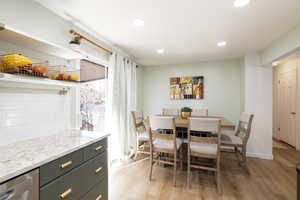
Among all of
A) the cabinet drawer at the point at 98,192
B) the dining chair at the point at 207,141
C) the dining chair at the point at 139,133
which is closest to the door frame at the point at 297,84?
the dining chair at the point at 207,141

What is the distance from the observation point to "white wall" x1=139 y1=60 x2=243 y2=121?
11.9 ft

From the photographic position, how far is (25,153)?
1.02m

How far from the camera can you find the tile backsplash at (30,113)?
121cm

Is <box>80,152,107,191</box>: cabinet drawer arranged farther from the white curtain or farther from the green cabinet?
the white curtain

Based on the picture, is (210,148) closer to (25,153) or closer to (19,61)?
(25,153)

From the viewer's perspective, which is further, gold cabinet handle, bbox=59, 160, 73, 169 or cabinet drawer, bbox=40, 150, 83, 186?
gold cabinet handle, bbox=59, 160, 73, 169

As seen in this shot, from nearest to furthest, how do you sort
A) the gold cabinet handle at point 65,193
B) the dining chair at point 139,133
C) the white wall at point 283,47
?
the gold cabinet handle at point 65,193, the white wall at point 283,47, the dining chair at point 139,133

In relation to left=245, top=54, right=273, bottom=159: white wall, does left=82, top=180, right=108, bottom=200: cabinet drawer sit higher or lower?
lower

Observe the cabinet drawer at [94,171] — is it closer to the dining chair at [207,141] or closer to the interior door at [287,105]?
the dining chair at [207,141]

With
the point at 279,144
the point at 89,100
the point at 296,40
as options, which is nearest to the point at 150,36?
the point at 89,100

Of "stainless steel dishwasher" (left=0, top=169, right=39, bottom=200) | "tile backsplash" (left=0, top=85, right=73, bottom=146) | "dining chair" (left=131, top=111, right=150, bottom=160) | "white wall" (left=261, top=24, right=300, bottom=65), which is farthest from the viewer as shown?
"dining chair" (left=131, top=111, right=150, bottom=160)

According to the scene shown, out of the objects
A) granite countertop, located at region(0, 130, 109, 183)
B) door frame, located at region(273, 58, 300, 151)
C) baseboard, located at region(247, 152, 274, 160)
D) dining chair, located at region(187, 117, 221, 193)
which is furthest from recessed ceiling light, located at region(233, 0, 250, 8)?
door frame, located at region(273, 58, 300, 151)

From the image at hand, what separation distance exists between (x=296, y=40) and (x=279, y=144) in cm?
335

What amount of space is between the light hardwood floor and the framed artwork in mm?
1838
